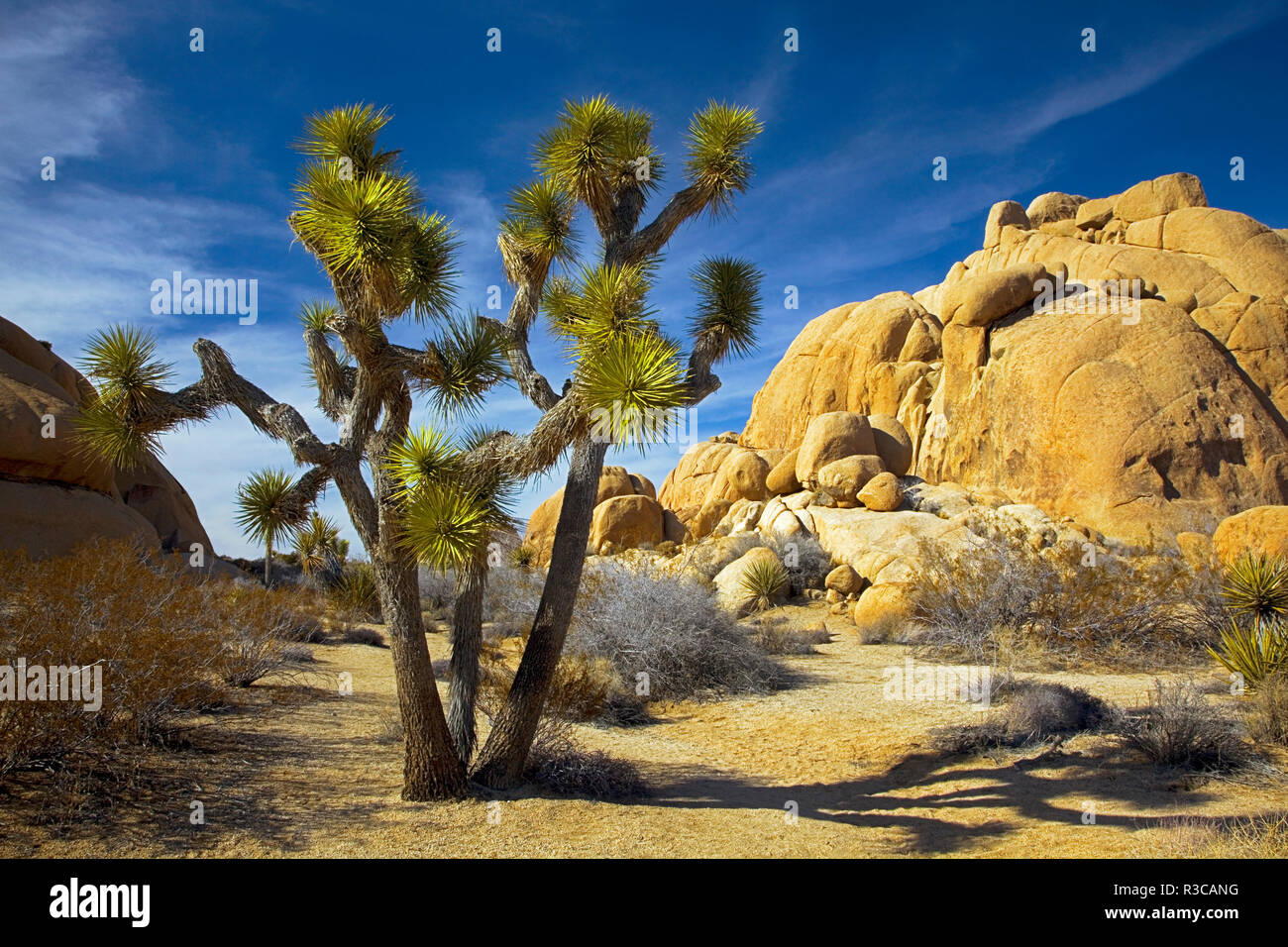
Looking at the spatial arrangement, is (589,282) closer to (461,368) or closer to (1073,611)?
(461,368)

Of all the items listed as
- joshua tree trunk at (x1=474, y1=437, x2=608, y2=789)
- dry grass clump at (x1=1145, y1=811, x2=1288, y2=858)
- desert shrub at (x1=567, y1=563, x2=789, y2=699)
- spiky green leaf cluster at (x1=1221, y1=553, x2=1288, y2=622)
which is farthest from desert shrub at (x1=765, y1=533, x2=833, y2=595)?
dry grass clump at (x1=1145, y1=811, x2=1288, y2=858)

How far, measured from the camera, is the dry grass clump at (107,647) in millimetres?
5457

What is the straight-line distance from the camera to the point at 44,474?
1470 centimetres

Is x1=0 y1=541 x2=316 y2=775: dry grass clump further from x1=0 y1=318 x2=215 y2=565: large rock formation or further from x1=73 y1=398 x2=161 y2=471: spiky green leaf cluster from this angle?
x1=0 y1=318 x2=215 y2=565: large rock formation

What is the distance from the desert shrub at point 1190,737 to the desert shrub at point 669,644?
513 centimetres

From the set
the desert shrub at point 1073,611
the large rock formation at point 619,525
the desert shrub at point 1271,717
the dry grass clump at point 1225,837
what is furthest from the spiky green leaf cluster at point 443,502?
the large rock formation at point 619,525

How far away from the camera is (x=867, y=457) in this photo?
2248 cm

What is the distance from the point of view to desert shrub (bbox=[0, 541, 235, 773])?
5.45m

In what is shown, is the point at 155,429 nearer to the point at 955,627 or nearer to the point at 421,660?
the point at 421,660

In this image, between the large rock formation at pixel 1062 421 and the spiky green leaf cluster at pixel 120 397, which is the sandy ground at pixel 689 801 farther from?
the large rock formation at pixel 1062 421

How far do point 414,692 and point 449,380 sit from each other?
8.39ft

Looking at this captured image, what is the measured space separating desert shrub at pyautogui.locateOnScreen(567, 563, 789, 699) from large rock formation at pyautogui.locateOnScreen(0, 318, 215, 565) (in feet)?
26.7
